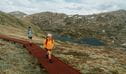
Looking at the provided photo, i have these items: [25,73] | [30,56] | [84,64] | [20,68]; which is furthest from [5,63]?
[84,64]

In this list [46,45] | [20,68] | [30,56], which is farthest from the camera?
[30,56]

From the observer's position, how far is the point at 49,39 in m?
30.0

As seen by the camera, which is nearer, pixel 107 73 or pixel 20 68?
pixel 20 68

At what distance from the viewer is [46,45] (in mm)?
30234

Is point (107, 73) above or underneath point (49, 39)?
underneath

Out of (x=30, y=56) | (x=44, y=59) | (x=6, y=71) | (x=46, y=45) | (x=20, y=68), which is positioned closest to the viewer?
(x=6, y=71)

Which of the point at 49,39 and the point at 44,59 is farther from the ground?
the point at 49,39

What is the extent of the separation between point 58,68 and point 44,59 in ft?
17.3

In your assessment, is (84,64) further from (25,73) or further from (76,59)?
(25,73)

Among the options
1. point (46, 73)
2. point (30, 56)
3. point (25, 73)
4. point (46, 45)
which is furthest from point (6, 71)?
point (30, 56)

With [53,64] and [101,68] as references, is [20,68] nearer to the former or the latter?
[53,64]

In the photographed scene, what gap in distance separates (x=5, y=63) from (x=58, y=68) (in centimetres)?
573

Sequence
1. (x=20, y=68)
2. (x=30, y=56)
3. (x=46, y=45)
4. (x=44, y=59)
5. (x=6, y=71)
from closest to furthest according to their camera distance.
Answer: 1. (x=6, y=71)
2. (x=20, y=68)
3. (x=46, y=45)
4. (x=44, y=59)
5. (x=30, y=56)

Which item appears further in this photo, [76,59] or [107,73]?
Answer: [76,59]
